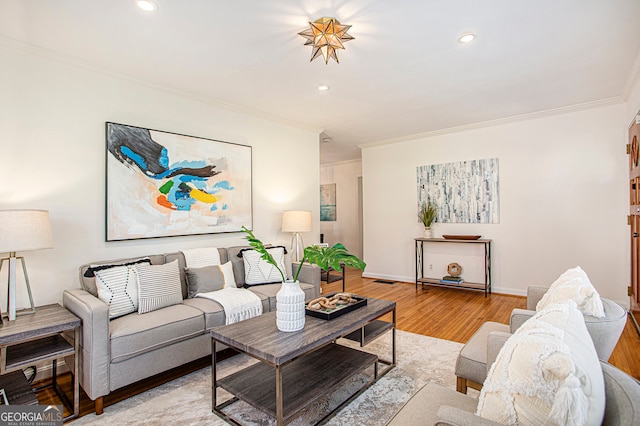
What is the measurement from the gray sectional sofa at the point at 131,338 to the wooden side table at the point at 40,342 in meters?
0.06

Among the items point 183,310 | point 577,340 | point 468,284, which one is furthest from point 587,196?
point 183,310

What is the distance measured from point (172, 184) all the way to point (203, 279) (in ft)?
3.58

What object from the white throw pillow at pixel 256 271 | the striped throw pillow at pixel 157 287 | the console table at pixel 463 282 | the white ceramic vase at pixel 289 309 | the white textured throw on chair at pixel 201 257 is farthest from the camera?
the console table at pixel 463 282

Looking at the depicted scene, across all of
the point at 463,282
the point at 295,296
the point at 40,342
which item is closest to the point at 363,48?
the point at 295,296

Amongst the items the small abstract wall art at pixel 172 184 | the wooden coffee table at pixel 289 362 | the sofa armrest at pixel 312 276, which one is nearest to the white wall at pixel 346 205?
the small abstract wall art at pixel 172 184

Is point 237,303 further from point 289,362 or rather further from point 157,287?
point 289,362

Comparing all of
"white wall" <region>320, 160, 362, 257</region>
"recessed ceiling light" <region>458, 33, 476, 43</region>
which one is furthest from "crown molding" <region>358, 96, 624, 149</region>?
"recessed ceiling light" <region>458, 33, 476, 43</region>

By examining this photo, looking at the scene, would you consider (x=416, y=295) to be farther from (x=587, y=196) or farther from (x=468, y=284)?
(x=587, y=196)

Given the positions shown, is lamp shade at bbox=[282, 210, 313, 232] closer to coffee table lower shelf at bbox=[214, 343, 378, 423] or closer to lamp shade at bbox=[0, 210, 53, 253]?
coffee table lower shelf at bbox=[214, 343, 378, 423]

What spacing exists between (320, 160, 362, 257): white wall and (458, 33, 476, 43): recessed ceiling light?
5.19m

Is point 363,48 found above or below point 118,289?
above

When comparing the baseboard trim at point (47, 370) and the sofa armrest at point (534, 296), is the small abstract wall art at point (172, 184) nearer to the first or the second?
the baseboard trim at point (47, 370)

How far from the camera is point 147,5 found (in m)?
2.12

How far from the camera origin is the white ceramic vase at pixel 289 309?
2.08 metres
